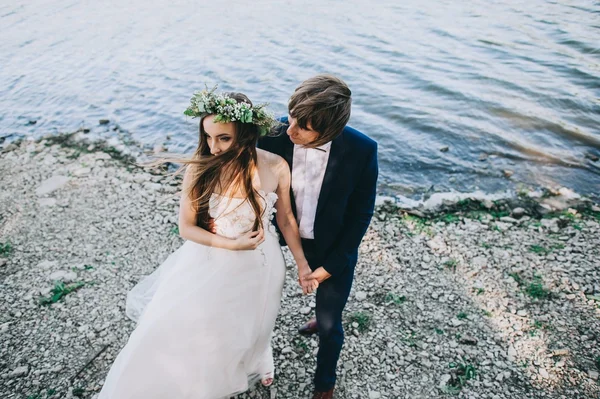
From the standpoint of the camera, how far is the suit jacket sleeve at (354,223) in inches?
136

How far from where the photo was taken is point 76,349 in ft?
15.1

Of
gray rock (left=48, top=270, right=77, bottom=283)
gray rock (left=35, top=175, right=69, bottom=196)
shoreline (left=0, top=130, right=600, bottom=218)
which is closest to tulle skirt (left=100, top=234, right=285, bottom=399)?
gray rock (left=48, top=270, right=77, bottom=283)

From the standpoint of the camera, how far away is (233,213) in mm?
3449

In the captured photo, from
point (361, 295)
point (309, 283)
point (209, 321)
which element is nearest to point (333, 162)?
point (309, 283)

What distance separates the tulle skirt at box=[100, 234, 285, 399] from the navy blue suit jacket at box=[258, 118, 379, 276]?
19.8 inches

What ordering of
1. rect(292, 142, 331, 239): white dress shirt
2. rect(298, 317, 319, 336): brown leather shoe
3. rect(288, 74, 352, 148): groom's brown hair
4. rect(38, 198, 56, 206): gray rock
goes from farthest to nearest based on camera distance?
A: rect(38, 198, 56, 206): gray rock → rect(298, 317, 319, 336): brown leather shoe → rect(292, 142, 331, 239): white dress shirt → rect(288, 74, 352, 148): groom's brown hair

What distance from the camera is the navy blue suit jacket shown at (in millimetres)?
3326

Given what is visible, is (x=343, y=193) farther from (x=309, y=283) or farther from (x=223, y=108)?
(x=223, y=108)

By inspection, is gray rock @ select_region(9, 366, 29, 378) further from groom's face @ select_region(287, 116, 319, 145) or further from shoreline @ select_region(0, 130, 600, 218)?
shoreline @ select_region(0, 130, 600, 218)

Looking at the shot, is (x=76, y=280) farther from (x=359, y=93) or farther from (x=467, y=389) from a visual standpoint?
(x=359, y=93)

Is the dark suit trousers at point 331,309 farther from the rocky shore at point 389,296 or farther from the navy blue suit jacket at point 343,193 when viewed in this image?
the rocky shore at point 389,296

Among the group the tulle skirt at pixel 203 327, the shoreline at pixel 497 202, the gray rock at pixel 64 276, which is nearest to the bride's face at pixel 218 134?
the tulle skirt at pixel 203 327

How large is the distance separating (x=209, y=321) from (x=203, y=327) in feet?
0.21

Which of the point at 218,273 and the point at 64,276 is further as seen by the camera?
the point at 64,276
